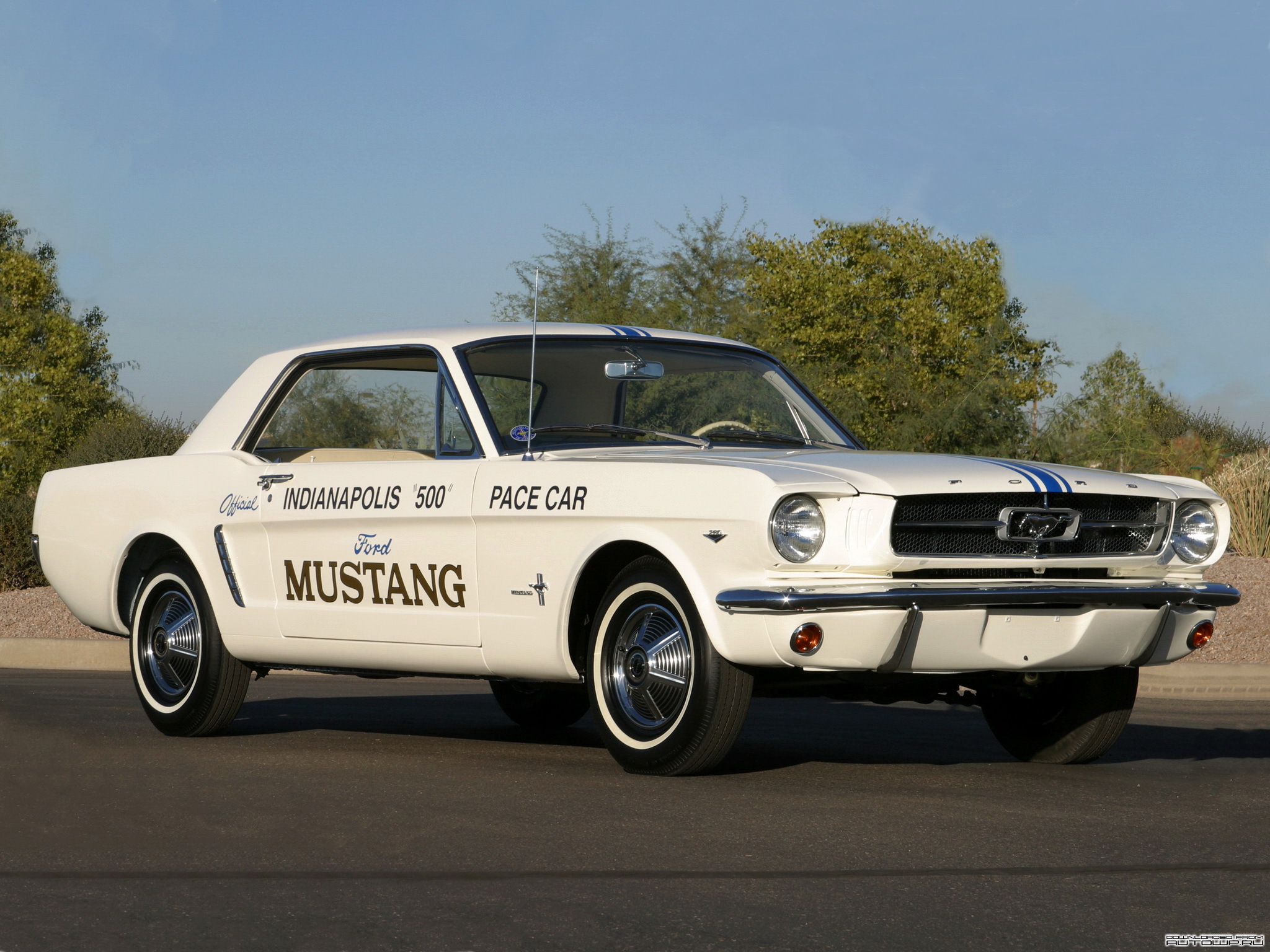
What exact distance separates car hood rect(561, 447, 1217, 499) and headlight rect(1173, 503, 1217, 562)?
7 centimetres

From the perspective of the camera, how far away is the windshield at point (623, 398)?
757 centimetres

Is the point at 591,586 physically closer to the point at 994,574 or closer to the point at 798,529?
the point at 798,529

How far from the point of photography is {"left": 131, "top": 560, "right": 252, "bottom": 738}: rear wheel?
→ 8.23 m

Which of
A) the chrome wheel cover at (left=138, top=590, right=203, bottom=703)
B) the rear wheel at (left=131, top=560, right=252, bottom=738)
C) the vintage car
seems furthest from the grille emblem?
the chrome wheel cover at (left=138, top=590, right=203, bottom=703)

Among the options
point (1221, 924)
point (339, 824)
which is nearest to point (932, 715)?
point (339, 824)

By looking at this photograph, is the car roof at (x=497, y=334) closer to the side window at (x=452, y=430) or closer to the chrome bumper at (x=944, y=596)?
the side window at (x=452, y=430)

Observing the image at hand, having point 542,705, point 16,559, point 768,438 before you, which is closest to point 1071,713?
point 768,438

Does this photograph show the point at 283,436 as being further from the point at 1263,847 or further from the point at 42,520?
the point at 1263,847

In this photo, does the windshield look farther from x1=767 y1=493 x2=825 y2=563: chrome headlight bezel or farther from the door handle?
x1=767 y1=493 x2=825 y2=563: chrome headlight bezel

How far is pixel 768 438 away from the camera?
306 inches

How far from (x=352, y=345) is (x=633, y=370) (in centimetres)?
139

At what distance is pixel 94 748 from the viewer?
7684 millimetres

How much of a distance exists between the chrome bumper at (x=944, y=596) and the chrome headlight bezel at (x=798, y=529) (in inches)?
5.3

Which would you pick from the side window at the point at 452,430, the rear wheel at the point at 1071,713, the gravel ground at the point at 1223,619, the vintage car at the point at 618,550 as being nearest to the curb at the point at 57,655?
the gravel ground at the point at 1223,619
